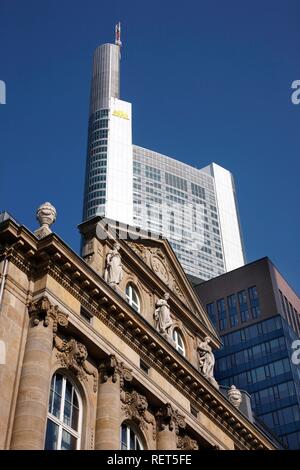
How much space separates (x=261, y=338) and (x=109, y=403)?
262 feet

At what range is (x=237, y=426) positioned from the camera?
136 ft

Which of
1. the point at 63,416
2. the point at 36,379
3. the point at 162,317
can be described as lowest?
the point at 63,416

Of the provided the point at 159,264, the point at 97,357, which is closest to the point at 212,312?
the point at 159,264

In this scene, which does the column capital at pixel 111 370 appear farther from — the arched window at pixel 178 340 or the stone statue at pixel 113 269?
the arched window at pixel 178 340

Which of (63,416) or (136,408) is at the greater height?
(136,408)

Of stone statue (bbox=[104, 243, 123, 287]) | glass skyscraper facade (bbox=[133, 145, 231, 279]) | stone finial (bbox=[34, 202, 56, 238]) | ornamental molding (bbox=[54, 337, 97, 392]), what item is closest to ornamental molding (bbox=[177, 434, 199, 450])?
ornamental molding (bbox=[54, 337, 97, 392])

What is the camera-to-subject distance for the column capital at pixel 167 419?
3438cm

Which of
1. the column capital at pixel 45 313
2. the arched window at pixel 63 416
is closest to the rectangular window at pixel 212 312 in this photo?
the arched window at pixel 63 416

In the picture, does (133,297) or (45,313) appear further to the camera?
(133,297)

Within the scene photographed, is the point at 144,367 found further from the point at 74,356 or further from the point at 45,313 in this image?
the point at 45,313

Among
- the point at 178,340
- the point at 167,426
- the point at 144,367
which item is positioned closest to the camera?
the point at 167,426

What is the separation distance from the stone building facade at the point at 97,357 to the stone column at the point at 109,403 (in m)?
0.05

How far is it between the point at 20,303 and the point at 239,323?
285ft

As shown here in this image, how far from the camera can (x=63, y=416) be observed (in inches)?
1120
